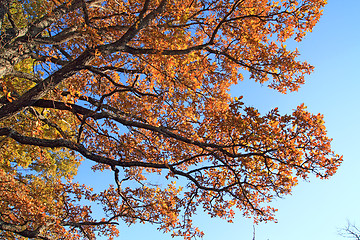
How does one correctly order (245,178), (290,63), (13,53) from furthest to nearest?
(290,63) → (13,53) → (245,178)

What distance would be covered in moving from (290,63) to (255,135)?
3.95m

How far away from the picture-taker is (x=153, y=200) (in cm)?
809

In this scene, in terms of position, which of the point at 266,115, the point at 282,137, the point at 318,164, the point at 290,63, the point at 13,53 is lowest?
the point at 318,164

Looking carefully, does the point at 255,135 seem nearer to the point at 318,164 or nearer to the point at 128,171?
the point at 318,164

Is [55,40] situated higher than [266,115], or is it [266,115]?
[55,40]

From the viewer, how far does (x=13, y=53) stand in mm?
6508

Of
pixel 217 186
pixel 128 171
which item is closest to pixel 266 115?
pixel 217 186

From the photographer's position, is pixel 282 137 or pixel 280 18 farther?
pixel 280 18

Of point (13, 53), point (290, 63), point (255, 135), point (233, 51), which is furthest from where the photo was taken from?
point (233, 51)

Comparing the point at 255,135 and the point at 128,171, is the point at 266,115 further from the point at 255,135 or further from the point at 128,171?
the point at 128,171

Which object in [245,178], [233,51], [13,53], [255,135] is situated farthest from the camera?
[233,51]

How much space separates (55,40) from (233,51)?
6094 millimetres

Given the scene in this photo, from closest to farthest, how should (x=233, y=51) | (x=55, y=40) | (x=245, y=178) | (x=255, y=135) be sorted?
(x=255, y=135)
(x=245, y=178)
(x=55, y=40)
(x=233, y=51)

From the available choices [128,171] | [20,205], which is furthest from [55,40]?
[20,205]
